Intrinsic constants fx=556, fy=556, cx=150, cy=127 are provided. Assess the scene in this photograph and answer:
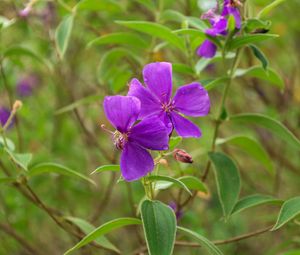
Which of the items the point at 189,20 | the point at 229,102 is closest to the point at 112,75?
the point at 189,20

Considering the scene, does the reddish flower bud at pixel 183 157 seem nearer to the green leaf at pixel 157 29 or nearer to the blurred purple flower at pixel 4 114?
the green leaf at pixel 157 29

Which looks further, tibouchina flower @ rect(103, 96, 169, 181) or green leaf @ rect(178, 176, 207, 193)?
green leaf @ rect(178, 176, 207, 193)

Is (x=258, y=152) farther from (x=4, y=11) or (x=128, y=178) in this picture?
(x=4, y=11)

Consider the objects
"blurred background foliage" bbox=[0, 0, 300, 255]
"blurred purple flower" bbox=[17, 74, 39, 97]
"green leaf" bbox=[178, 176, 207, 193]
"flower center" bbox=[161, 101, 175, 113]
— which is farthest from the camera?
"blurred purple flower" bbox=[17, 74, 39, 97]

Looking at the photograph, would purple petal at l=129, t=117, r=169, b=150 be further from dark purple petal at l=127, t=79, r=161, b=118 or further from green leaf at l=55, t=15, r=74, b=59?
green leaf at l=55, t=15, r=74, b=59

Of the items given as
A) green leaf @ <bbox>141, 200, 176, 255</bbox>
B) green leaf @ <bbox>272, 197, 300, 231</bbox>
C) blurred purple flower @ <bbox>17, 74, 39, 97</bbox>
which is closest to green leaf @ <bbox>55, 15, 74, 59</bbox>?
green leaf @ <bbox>141, 200, 176, 255</bbox>

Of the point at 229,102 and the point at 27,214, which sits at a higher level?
the point at 27,214

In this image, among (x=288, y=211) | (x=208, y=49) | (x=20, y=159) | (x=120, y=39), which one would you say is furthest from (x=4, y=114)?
(x=288, y=211)
